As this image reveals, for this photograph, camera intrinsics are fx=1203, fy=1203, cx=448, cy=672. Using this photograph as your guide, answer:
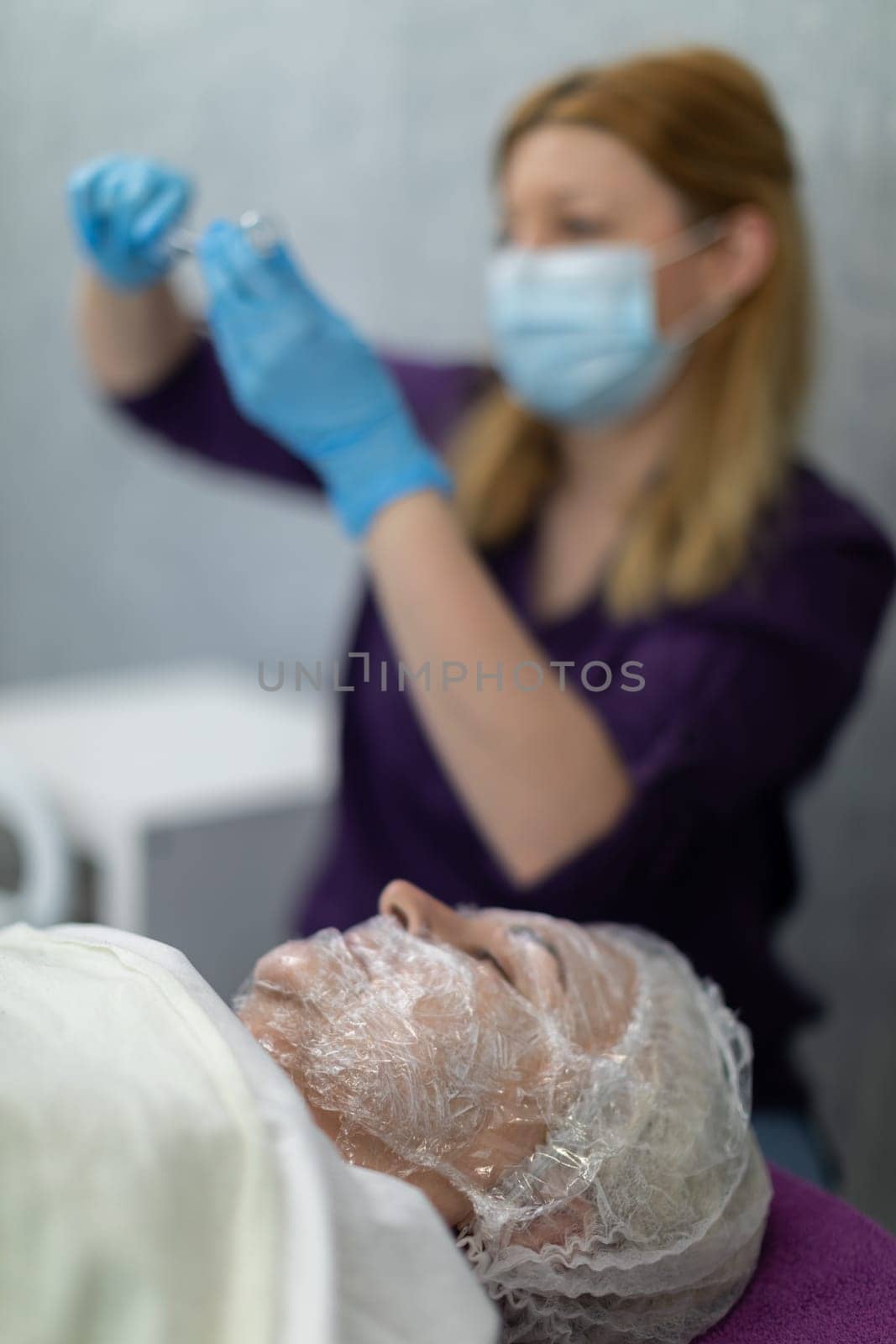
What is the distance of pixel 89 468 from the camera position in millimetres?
2211

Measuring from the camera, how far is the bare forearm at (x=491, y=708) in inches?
34.6

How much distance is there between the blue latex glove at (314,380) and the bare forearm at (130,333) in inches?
11.4

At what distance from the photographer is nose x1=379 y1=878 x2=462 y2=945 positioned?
2.20 ft

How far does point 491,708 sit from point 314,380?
0.29 meters

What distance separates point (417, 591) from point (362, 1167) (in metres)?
0.44

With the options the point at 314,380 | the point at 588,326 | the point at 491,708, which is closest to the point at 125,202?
the point at 314,380

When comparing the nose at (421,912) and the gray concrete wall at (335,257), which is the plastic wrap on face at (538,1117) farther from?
the gray concrete wall at (335,257)

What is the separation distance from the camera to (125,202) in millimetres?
938

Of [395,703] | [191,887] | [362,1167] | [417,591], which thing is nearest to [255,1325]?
[362,1167]

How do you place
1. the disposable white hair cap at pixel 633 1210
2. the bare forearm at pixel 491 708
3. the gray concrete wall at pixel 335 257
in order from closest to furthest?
the disposable white hair cap at pixel 633 1210 → the bare forearm at pixel 491 708 → the gray concrete wall at pixel 335 257

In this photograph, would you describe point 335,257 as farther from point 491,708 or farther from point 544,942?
point 544,942

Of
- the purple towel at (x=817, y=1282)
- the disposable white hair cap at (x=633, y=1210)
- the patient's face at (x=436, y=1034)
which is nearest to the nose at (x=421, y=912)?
the patient's face at (x=436, y=1034)

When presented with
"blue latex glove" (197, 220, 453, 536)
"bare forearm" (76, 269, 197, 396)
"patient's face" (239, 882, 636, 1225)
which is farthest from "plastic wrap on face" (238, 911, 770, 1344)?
"bare forearm" (76, 269, 197, 396)

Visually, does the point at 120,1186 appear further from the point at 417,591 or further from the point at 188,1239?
the point at 417,591
